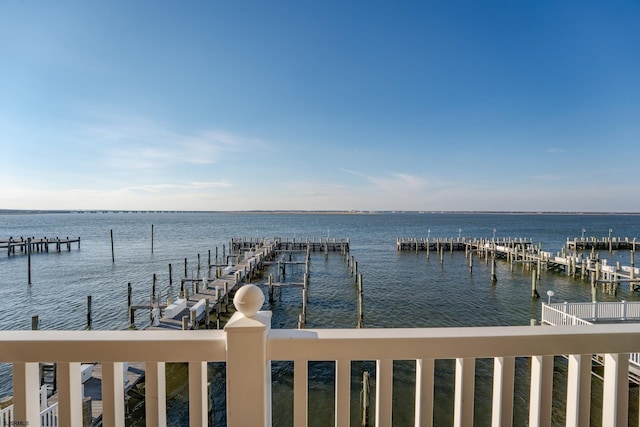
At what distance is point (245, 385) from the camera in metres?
1.46

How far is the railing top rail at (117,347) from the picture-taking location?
4.93ft

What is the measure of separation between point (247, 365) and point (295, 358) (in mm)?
221

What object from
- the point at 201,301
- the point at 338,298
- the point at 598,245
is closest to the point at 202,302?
the point at 201,301

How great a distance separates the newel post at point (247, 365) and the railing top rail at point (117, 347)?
91 mm

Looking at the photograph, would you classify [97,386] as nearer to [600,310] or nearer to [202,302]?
[202,302]

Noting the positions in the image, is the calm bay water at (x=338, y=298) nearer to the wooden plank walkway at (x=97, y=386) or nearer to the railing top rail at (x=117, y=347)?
the wooden plank walkway at (x=97, y=386)

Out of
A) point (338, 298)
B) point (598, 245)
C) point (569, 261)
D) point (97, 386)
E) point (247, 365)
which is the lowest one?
point (338, 298)

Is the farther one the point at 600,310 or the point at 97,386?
the point at 600,310

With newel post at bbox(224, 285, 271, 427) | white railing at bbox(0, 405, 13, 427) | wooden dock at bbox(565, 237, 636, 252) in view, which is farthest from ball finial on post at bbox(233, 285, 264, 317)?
wooden dock at bbox(565, 237, 636, 252)

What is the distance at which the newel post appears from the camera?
1436mm

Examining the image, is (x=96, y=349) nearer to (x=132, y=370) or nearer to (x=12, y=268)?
(x=132, y=370)

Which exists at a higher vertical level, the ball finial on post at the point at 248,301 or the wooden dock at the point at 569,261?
the ball finial on post at the point at 248,301

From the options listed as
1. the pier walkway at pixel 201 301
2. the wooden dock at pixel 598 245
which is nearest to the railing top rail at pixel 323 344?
the pier walkway at pixel 201 301

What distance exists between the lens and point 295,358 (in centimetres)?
152
